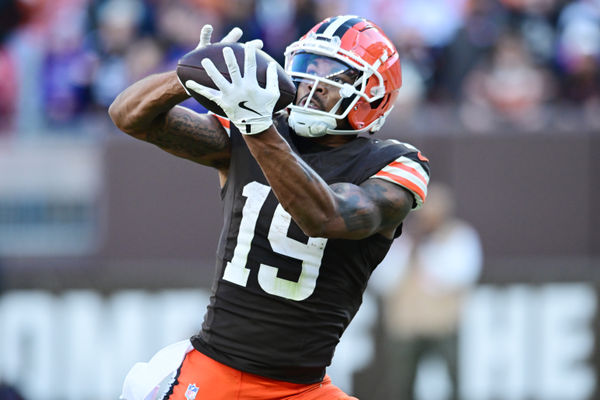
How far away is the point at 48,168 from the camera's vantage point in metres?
8.41

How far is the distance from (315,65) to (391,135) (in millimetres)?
4541

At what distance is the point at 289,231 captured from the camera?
3.65 m

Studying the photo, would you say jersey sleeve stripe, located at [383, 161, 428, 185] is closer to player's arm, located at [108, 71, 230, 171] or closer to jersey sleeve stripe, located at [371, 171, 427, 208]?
jersey sleeve stripe, located at [371, 171, 427, 208]

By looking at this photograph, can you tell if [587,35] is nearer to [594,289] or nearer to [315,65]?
[594,289]

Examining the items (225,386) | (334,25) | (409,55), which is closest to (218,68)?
(334,25)

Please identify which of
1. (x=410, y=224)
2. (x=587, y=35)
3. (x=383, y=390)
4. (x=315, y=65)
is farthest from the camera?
(x=587, y=35)

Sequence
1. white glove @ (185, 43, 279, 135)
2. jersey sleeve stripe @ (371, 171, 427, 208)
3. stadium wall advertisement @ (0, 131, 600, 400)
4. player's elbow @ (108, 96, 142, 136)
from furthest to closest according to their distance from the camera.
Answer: stadium wall advertisement @ (0, 131, 600, 400)
player's elbow @ (108, 96, 142, 136)
jersey sleeve stripe @ (371, 171, 427, 208)
white glove @ (185, 43, 279, 135)

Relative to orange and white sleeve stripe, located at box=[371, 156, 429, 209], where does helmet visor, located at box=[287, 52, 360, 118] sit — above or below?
above

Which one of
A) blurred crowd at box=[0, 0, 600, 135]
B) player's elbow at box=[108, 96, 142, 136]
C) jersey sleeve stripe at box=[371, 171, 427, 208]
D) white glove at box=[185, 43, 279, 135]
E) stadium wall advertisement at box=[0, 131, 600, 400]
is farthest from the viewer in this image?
blurred crowd at box=[0, 0, 600, 135]

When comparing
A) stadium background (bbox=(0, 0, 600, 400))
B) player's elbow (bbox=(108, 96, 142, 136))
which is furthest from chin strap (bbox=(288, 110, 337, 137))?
stadium background (bbox=(0, 0, 600, 400))

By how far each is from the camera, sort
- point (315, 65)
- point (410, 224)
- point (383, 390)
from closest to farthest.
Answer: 1. point (315, 65)
2. point (383, 390)
3. point (410, 224)

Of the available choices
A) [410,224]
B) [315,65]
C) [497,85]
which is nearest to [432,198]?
[410,224]

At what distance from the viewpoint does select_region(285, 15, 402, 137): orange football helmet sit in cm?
370

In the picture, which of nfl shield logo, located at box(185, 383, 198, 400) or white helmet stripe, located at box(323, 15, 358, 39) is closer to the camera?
nfl shield logo, located at box(185, 383, 198, 400)
